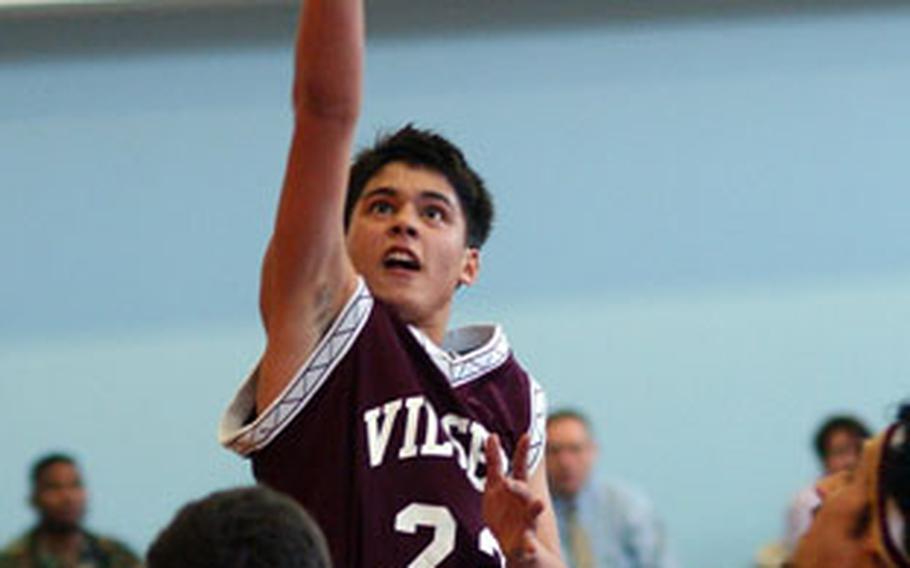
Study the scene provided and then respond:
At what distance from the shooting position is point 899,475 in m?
2.12

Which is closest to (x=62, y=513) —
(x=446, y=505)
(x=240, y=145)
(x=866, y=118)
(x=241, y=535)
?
(x=240, y=145)

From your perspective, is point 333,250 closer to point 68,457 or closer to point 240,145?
point 68,457

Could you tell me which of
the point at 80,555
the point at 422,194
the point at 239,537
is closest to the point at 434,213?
the point at 422,194

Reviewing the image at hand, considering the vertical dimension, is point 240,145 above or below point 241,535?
above

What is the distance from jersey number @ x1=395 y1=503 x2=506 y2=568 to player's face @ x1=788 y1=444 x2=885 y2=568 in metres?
0.71

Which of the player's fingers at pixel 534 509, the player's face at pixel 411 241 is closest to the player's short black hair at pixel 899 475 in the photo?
the player's fingers at pixel 534 509

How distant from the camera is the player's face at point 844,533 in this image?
210 centimetres

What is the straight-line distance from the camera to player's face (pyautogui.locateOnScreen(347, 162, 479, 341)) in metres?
3.08

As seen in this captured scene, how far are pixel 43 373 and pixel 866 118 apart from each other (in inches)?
111

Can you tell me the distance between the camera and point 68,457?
6.69 m

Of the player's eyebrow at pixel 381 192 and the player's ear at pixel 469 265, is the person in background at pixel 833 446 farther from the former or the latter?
the player's eyebrow at pixel 381 192

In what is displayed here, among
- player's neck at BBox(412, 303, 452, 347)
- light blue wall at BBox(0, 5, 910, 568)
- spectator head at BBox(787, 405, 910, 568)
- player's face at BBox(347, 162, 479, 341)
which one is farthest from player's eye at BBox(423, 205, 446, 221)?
light blue wall at BBox(0, 5, 910, 568)

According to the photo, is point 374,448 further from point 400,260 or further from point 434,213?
point 434,213

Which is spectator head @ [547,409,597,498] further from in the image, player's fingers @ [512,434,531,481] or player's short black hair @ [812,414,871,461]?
player's fingers @ [512,434,531,481]
